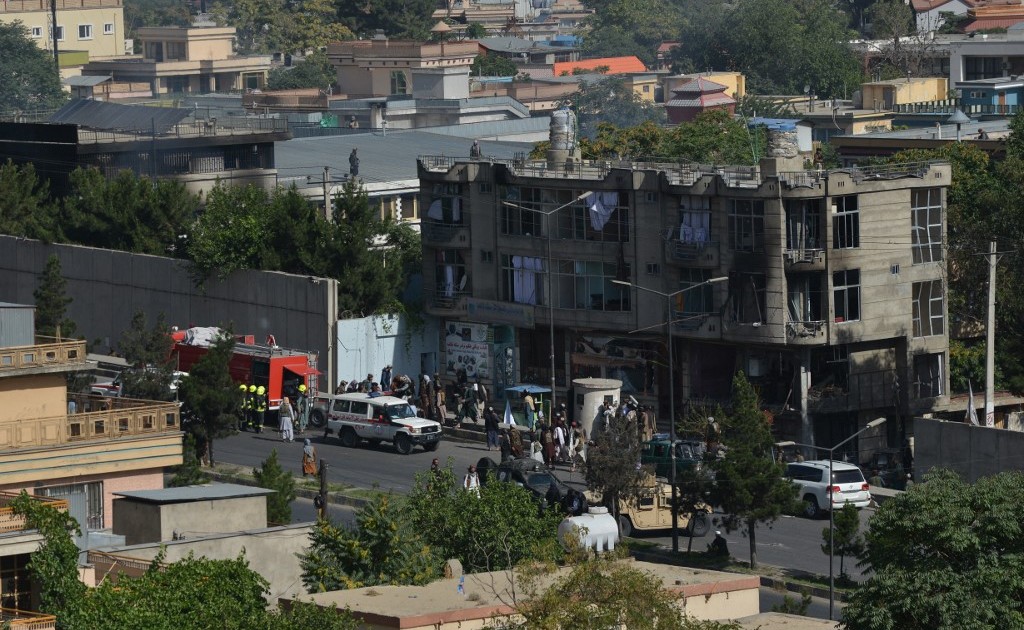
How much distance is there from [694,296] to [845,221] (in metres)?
4.51

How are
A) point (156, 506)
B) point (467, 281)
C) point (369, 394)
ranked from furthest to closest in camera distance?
point (467, 281) < point (369, 394) < point (156, 506)

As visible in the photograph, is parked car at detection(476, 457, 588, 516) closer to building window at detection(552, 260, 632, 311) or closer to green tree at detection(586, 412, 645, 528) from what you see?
green tree at detection(586, 412, 645, 528)

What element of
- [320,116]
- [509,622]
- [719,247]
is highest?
[320,116]

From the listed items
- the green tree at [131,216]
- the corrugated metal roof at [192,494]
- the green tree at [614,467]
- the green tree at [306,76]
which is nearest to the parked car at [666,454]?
the green tree at [614,467]

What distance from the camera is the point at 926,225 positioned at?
198ft

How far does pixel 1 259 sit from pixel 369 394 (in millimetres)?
22542

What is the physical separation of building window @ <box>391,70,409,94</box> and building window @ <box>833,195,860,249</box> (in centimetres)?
8987

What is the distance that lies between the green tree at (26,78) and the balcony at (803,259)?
12840cm

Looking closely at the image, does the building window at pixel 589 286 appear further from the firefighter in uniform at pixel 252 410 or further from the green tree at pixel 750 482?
the green tree at pixel 750 482

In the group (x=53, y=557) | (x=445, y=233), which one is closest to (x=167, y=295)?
(x=445, y=233)

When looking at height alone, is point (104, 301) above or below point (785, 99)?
below

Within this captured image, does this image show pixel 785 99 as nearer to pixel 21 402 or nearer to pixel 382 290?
pixel 382 290

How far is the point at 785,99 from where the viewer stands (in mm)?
142750

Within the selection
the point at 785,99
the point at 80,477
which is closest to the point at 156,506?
the point at 80,477
